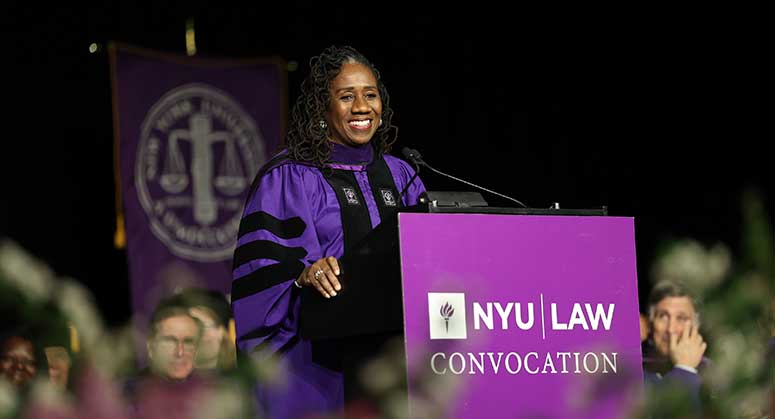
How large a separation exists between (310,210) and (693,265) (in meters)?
2.02

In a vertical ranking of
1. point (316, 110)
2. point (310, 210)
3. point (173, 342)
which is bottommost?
point (173, 342)

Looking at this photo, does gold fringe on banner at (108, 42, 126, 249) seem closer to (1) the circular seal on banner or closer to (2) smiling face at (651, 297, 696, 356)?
(1) the circular seal on banner

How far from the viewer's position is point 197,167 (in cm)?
641

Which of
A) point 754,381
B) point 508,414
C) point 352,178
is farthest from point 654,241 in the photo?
point 754,381

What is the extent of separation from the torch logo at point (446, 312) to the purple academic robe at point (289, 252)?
2.00 ft

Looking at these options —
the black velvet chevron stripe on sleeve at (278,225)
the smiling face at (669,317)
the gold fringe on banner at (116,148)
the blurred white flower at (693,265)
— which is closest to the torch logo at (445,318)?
the black velvet chevron stripe on sleeve at (278,225)

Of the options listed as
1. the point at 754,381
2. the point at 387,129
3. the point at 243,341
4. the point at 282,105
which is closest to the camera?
the point at 754,381

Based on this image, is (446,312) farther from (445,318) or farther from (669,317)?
(669,317)

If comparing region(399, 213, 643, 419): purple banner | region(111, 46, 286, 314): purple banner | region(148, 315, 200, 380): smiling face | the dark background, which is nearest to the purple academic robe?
region(148, 315, 200, 380): smiling face

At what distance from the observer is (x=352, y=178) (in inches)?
114

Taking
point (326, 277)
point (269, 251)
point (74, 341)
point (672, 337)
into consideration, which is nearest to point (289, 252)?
point (269, 251)

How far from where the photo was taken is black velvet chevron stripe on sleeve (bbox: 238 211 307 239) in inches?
108

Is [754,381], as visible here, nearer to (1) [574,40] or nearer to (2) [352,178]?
(2) [352,178]

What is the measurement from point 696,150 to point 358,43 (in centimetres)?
212
